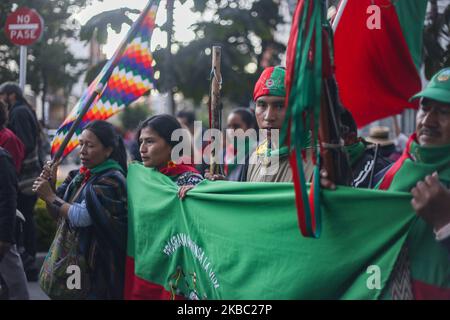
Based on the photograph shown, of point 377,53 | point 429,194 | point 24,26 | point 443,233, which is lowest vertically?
point 443,233

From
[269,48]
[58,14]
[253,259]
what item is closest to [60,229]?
[253,259]

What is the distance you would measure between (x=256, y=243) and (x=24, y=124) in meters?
5.04

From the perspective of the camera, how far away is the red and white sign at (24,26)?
894cm

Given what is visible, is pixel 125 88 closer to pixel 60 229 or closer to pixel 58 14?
pixel 60 229

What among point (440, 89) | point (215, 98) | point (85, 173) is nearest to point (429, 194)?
point (440, 89)

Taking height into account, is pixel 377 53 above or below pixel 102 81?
above

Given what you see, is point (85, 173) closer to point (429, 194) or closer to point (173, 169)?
point (173, 169)

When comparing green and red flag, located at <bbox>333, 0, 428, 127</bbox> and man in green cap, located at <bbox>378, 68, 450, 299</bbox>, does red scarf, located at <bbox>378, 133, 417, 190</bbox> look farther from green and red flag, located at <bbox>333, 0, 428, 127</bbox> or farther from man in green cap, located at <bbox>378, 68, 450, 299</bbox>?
green and red flag, located at <bbox>333, 0, 428, 127</bbox>

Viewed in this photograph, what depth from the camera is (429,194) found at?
2746mm

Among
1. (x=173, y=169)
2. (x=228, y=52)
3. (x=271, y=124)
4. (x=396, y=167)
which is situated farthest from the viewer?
(x=228, y=52)

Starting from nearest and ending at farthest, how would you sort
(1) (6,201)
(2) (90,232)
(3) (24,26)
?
1. (2) (90,232)
2. (1) (6,201)
3. (3) (24,26)

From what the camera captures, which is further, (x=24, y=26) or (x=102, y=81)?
(x=24, y=26)

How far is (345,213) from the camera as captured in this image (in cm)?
304

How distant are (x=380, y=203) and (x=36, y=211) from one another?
23.0 feet
